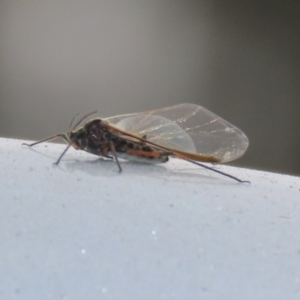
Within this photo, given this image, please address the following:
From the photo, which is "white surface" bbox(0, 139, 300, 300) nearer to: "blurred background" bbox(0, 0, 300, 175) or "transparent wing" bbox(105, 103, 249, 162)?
"transparent wing" bbox(105, 103, 249, 162)

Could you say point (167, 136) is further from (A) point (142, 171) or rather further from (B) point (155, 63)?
(B) point (155, 63)

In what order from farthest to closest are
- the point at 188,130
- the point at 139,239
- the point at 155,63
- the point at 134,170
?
the point at 155,63 < the point at 188,130 < the point at 134,170 < the point at 139,239

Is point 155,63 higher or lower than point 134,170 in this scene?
lower

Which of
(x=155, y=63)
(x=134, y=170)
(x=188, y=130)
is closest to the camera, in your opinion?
(x=134, y=170)

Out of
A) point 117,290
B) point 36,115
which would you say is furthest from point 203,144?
point 36,115

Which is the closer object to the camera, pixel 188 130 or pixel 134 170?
pixel 134 170

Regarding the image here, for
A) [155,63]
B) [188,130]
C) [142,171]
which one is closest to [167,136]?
[188,130]

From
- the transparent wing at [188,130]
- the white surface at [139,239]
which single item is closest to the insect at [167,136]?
the transparent wing at [188,130]
